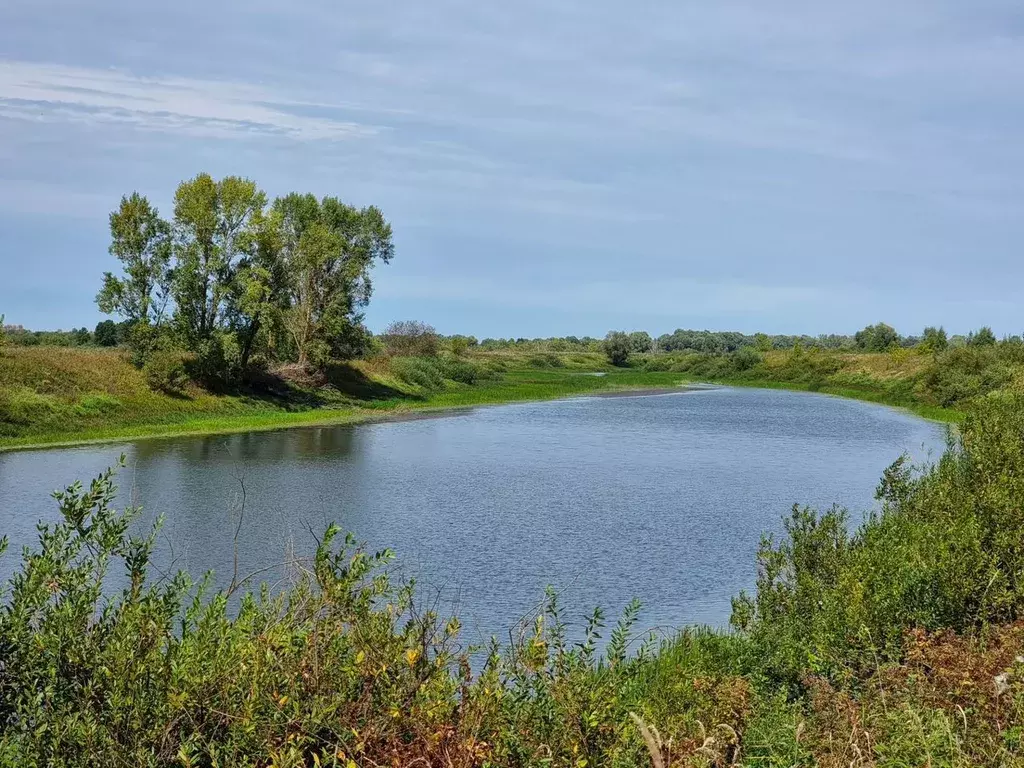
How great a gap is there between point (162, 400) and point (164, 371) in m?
1.61

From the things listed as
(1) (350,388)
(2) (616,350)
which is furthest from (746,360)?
(1) (350,388)

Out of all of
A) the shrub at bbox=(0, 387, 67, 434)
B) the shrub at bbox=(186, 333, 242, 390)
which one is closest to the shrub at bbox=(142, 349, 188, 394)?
the shrub at bbox=(186, 333, 242, 390)

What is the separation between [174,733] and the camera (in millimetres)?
6000

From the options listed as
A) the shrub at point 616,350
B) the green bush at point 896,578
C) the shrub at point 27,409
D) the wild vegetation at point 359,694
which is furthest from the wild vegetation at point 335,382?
the shrub at point 616,350

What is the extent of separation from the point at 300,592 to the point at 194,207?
4786 centimetres

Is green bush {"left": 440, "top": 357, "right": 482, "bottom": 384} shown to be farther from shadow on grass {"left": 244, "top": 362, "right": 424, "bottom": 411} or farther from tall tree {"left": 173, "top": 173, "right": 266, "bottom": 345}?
tall tree {"left": 173, "top": 173, "right": 266, "bottom": 345}

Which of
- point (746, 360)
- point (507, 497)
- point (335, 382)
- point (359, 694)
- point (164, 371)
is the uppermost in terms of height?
point (746, 360)

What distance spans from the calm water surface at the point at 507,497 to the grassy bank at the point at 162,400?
2999 millimetres

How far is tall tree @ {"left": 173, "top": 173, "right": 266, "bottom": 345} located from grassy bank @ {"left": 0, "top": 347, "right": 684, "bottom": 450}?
13.4 ft

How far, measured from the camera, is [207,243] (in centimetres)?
5272

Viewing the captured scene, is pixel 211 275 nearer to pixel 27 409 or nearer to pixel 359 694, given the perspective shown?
pixel 27 409

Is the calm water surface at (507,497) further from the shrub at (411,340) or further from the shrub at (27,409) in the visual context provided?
the shrub at (411,340)

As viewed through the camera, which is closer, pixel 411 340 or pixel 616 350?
pixel 411 340

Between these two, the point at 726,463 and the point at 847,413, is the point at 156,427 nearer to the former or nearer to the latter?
the point at 726,463
